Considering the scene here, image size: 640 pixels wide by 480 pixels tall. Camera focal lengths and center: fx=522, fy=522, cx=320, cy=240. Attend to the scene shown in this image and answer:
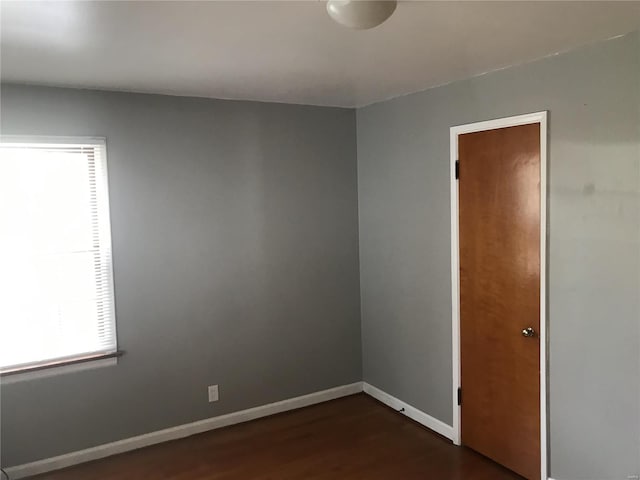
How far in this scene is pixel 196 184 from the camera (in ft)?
11.8

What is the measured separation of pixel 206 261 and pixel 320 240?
92 centimetres

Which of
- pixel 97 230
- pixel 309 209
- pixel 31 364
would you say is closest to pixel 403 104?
pixel 309 209

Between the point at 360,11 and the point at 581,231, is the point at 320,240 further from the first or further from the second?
the point at 360,11

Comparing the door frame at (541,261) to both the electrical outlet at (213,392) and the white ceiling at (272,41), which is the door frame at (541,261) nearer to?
the white ceiling at (272,41)

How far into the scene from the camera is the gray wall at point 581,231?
2389 millimetres

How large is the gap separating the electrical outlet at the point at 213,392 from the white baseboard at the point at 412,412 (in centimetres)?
127

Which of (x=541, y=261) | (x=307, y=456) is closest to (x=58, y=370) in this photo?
(x=307, y=456)

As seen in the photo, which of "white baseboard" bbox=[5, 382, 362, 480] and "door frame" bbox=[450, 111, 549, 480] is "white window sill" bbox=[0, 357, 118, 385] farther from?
"door frame" bbox=[450, 111, 549, 480]

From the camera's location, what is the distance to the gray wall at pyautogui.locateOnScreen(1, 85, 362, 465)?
3.26 meters

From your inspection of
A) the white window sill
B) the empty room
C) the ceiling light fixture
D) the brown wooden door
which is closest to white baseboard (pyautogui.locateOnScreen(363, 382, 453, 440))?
the empty room

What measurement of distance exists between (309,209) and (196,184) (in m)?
0.90

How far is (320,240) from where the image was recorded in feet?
13.4

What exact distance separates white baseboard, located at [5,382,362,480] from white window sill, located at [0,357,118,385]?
1.72ft

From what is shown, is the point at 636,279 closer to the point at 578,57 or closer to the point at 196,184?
the point at 578,57
